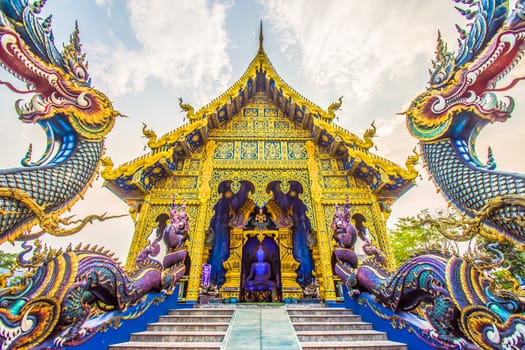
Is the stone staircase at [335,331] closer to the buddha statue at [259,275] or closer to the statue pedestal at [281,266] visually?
the statue pedestal at [281,266]

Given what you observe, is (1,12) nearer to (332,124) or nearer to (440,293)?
(440,293)

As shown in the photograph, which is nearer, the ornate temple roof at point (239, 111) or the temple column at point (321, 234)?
the temple column at point (321, 234)

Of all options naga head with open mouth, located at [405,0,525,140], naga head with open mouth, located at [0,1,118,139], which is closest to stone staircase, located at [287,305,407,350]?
naga head with open mouth, located at [405,0,525,140]

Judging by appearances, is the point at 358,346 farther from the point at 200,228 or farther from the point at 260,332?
the point at 200,228

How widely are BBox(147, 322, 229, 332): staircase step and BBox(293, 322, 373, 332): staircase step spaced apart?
3.31ft

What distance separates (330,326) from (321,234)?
88.1 inches

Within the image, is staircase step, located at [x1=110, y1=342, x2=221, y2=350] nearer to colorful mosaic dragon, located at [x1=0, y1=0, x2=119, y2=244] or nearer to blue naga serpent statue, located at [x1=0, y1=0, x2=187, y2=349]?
blue naga serpent statue, located at [x1=0, y1=0, x2=187, y2=349]

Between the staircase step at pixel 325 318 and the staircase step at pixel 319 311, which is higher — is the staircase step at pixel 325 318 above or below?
below

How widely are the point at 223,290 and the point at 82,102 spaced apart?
5528mm

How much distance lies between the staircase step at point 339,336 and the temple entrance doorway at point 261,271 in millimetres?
4138

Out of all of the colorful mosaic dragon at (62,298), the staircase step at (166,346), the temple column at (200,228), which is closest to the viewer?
the colorful mosaic dragon at (62,298)

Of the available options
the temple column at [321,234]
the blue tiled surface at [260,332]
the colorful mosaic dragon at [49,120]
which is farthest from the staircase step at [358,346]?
the colorful mosaic dragon at [49,120]

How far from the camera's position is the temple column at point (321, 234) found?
485cm

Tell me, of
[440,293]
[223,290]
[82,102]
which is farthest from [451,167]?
[223,290]
